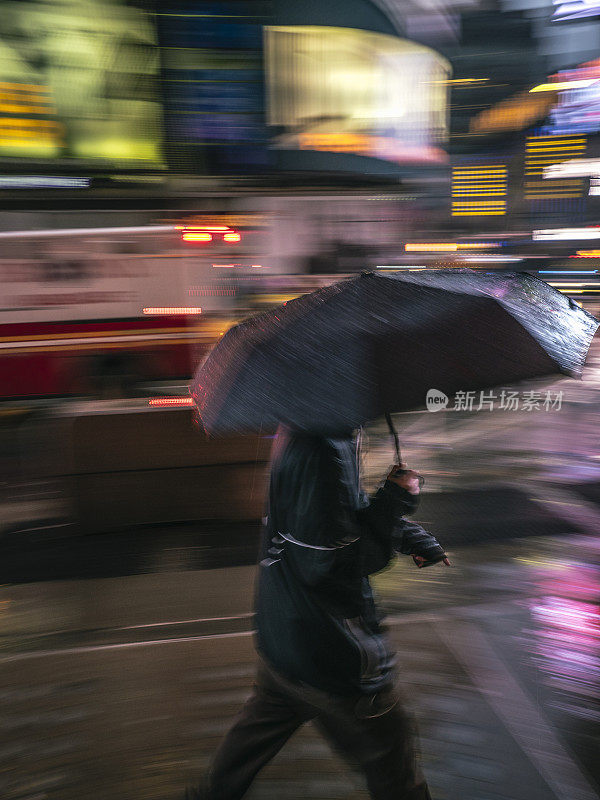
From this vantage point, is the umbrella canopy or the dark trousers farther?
the dark trousers

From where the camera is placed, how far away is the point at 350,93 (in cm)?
1617

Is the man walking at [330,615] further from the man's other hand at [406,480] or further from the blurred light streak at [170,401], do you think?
the blurred light streak at [170,401]

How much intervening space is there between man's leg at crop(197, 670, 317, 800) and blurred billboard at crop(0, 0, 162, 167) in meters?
12.4

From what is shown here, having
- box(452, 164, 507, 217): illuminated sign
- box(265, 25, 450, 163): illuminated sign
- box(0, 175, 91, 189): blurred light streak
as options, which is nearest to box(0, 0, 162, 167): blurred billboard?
box(0, 175, 91, 189): blurred light streak

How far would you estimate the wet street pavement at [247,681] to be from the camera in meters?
2.66

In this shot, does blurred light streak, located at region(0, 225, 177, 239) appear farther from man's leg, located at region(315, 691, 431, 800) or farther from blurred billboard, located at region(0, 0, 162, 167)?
man's leg, located at region(315, 691, 431, 800)

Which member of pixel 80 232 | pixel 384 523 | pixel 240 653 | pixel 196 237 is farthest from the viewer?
pixel 196 237

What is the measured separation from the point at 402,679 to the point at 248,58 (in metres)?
14.2

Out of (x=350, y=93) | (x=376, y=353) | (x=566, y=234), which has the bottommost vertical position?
(x=376, y=353)

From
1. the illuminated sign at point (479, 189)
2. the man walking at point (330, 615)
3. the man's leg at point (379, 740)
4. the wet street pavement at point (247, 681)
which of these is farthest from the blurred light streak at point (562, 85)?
the man's leg at point (379, 740)

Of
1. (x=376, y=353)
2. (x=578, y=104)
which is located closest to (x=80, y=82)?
(x=376, y=353)

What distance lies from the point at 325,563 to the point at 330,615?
0.18 meters

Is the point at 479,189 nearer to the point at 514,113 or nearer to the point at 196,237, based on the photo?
the point at 514,113

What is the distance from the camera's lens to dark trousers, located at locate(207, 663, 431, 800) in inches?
74.2
